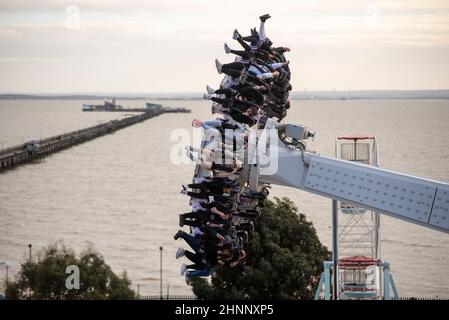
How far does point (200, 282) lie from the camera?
26.7 meters

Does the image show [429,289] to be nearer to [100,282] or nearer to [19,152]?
[100,282]

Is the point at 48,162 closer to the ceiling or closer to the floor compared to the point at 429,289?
closer to the ceiling

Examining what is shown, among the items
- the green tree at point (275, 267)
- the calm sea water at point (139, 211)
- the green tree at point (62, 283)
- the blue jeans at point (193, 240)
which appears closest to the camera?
the blue jeans at point (193, 240)

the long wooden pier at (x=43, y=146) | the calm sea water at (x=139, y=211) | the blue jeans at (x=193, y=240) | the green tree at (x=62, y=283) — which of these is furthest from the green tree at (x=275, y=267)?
the long wooden pier at (x=43, y=146)

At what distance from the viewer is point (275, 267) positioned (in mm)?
27125

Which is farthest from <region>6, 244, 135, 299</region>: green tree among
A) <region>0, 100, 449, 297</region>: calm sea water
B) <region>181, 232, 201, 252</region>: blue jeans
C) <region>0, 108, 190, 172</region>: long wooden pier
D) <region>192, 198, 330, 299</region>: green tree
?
<region>0, 108, 190, 172</region>: long wooden pier

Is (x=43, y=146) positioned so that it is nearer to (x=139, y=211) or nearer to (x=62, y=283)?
(x=139, y=211)

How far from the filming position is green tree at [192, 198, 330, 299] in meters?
26.5

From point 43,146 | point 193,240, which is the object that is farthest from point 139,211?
point 193,240

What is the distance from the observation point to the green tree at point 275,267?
86.9 feet

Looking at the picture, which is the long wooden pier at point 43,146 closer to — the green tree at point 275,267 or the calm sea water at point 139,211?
the calm sea water at point 139,211
